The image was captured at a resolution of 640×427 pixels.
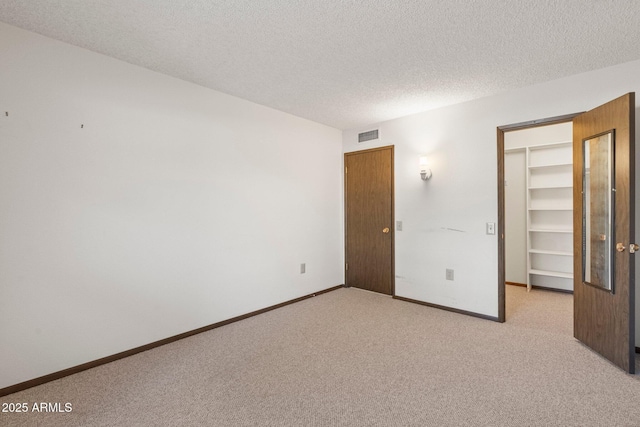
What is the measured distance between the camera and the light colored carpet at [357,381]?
1.82 m

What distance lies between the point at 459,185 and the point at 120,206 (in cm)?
359

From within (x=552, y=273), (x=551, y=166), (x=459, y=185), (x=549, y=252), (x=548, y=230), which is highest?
(x=551, y=166)

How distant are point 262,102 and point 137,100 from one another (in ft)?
4.45

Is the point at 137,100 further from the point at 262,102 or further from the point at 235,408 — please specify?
the point at 235,408

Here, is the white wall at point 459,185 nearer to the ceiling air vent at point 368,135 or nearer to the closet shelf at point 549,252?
the ceiling air vent at point 368,135

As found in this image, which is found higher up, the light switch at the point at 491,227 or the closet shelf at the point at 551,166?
the closet shelf at the point at 551,166

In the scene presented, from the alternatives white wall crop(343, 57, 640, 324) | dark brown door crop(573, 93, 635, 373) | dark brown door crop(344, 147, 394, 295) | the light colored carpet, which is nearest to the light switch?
white wall crop(343, 57, 640, 324)

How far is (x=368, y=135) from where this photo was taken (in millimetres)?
4531

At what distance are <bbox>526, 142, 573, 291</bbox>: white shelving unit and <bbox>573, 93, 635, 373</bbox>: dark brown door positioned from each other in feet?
6.20

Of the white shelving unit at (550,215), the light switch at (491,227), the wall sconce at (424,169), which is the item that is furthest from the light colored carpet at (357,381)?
the wall sconce at (424,169)

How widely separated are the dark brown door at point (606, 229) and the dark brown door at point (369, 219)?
207 cm

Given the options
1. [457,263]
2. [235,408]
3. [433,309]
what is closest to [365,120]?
[457,263]

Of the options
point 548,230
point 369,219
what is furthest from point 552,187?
point 369,219

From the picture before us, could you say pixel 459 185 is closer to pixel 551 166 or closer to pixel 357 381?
pixel 551 166
